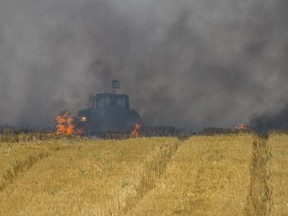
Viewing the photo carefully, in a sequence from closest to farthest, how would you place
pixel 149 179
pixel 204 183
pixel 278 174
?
pixel 204 183, pixel 278 174, pixel 149 179

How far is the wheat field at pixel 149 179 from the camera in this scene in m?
16.4

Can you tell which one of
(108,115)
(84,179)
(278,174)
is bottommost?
(84,179)

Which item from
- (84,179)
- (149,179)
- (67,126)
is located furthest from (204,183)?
(67,126)

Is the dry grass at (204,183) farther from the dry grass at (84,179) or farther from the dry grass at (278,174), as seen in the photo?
the dry grass at (278,174)

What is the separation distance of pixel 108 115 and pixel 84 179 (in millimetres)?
30838

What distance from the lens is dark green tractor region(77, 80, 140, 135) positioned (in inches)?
1974

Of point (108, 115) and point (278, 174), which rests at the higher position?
point (108, 115)

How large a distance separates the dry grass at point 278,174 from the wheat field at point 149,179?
1.1 inches

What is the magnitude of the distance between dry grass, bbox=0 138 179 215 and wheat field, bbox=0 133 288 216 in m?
0.03

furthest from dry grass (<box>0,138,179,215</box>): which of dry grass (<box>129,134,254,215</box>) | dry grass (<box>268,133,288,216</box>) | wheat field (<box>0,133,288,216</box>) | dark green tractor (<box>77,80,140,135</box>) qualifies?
dark green tractor (<box>77,80,140,135</box>)

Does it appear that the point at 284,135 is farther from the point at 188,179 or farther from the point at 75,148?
the point at 188,179

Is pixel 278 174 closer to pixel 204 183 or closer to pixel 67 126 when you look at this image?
pixel 204 183

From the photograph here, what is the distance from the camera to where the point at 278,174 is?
1969 cm

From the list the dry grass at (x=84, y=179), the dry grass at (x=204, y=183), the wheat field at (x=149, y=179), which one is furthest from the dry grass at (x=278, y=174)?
the dry grass at (x=84, y=179)
